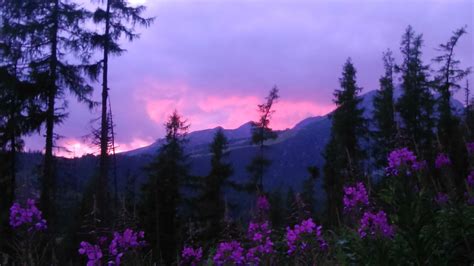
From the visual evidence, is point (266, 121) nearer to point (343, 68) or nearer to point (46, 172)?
point (343, 68)

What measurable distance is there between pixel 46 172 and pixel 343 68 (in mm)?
30848

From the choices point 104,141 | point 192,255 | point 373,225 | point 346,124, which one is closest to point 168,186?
point 104,141

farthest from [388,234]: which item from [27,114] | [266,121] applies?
[266,121]

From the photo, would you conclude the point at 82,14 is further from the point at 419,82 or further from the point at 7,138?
the point at 419,82

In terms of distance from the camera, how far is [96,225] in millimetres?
4934

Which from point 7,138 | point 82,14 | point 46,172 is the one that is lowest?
point 46,172

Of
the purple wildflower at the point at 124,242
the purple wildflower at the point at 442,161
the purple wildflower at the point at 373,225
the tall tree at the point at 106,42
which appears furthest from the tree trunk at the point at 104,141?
the purple wildflower at the point at 373,225

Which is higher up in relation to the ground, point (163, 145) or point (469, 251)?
point (163, 145)

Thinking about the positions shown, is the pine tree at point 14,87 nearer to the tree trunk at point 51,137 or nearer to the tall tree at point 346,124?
the tree trunk at point 51,137

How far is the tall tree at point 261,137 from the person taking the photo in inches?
1532

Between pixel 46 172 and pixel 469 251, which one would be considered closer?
pixel 469 251

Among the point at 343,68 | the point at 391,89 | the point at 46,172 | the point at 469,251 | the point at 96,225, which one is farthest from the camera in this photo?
the point at 343,68

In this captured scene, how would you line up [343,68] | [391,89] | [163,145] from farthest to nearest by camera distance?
[343,68]
[391,89]
[163,145]

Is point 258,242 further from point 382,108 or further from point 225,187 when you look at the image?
point 382,108
